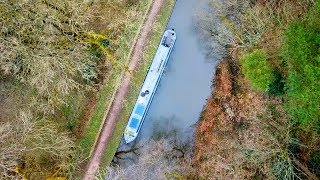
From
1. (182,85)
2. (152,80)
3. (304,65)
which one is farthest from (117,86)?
(304,65)

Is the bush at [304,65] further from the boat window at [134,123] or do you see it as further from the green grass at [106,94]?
the boat window at [134,123]

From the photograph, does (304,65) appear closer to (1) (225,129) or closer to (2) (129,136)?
(1) (225,129)

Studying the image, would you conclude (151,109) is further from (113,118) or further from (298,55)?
(298,55)

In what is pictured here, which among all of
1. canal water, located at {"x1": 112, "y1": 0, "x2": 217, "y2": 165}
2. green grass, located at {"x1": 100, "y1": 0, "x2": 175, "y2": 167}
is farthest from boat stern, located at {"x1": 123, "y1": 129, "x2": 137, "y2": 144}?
canal water, located at {"x1": 112, "y1": 0, "x2": 217, "y2": 165}

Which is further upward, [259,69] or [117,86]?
[259,69]

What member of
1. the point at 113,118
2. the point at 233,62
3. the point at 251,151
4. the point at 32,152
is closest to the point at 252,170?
the point at 251,151

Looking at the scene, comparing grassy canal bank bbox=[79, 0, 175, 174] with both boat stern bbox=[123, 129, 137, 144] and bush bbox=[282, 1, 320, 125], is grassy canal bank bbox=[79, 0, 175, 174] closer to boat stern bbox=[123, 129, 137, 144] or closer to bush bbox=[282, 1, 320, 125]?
boat stern bbox=[123, 129, 137, 144]
